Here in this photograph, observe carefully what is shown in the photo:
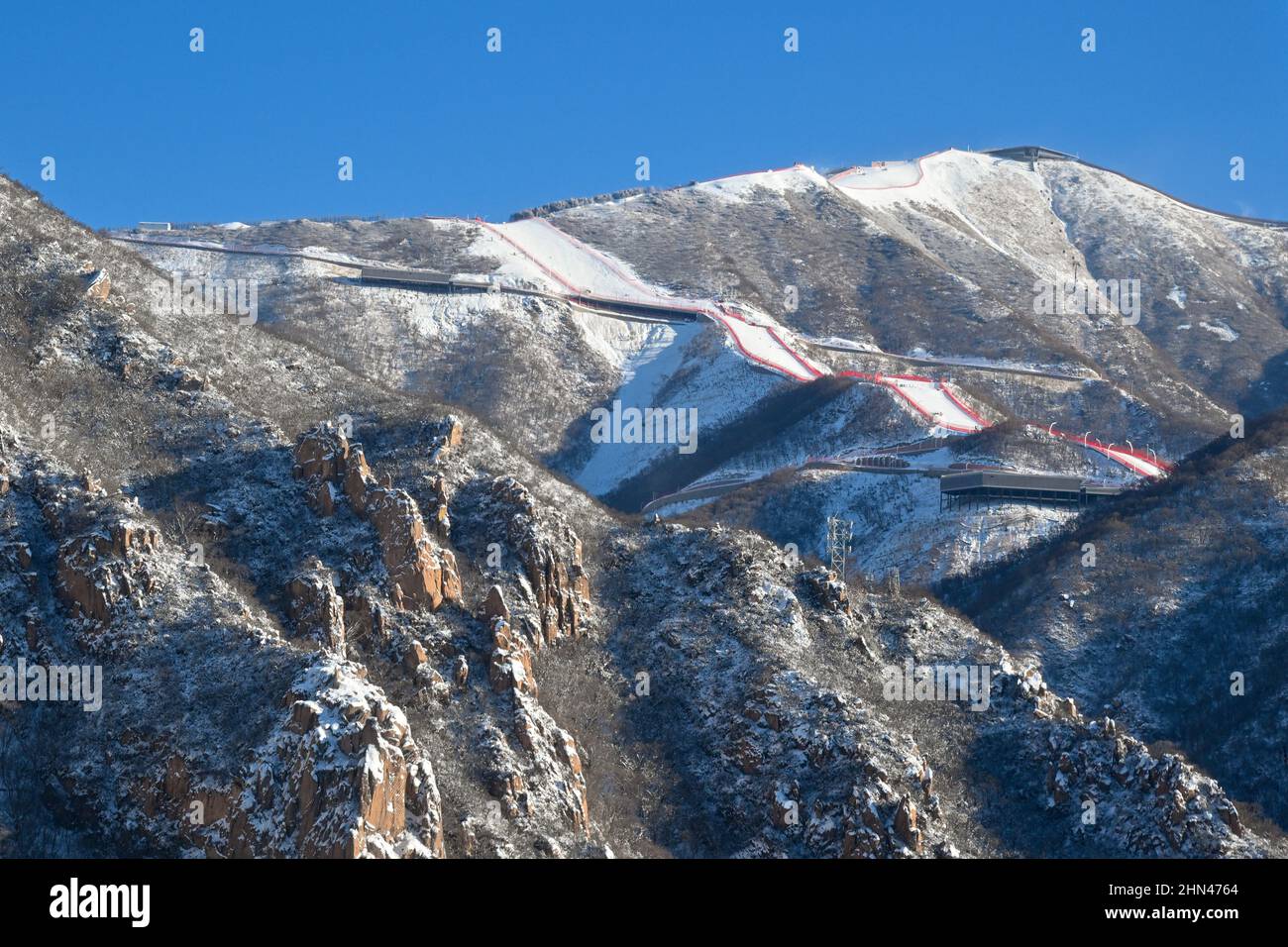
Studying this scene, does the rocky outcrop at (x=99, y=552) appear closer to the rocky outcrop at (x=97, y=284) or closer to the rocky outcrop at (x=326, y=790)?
the rocky outcrop at (x=326, y=790)

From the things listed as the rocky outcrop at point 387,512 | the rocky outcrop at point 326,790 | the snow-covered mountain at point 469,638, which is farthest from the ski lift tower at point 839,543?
the rocky outcrop at point 326,790

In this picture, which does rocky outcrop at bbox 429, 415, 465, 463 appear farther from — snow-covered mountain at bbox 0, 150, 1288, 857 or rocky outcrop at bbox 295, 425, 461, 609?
rocky outcrop at bbox 295, 425, 461, 609

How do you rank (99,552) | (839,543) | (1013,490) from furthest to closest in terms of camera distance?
(1013,490) → (839,543) → (99,552)

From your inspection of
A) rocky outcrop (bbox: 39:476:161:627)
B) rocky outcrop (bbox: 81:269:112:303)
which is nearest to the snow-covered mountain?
rocky outcrop (bbox: 39:476:161:627)

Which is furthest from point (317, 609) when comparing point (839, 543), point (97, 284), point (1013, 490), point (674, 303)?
point (674, 303)

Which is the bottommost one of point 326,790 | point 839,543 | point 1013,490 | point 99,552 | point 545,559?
point 326,790

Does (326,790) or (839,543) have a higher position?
(839,543)

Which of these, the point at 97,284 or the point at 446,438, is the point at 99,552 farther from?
the point at 97,284
